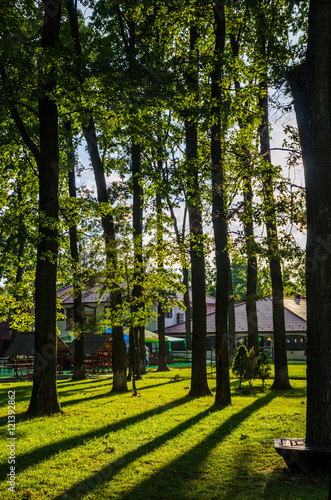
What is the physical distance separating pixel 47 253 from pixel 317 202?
21.0 feet

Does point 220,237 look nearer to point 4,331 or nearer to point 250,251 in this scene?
point 250,251

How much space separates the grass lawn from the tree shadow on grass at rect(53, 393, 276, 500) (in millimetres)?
13

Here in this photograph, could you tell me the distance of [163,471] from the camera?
630 cm

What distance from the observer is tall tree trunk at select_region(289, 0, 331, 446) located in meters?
6.32

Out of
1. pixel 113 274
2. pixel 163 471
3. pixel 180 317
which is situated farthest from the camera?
pixel 180 317

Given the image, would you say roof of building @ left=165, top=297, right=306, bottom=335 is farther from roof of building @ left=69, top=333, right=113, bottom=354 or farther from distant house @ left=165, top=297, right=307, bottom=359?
roof of building @ left=69, top=333, right=113, bottom=354

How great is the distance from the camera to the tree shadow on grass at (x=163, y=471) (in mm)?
5391

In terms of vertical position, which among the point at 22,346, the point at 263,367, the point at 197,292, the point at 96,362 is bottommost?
the point at 96,362

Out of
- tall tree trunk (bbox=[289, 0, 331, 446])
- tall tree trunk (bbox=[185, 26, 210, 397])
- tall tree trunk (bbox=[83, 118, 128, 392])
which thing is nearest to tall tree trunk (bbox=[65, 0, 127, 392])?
tall tree trunk (bbox=[83, 118, 128, 392])

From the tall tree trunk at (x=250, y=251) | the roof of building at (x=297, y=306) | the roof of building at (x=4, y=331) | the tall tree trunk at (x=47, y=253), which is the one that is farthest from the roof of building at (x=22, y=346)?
the roof of building at (x=297, y=306)

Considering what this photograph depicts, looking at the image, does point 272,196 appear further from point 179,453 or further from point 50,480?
point 50,480

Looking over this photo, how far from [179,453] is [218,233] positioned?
664 cm

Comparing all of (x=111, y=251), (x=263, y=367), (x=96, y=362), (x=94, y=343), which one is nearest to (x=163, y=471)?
(x=111, y=251)

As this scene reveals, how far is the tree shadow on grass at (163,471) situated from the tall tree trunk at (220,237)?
2938mm
